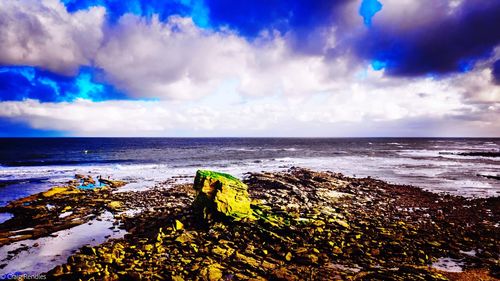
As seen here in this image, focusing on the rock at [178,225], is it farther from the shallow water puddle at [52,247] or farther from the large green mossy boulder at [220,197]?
the shallow water puddle at [52,247]

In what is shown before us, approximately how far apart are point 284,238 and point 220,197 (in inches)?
166

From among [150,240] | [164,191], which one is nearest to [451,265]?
[150,240]

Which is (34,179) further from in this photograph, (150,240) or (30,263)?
(150,240)

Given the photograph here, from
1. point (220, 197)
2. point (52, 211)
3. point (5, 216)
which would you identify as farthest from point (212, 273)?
point (5, 216)

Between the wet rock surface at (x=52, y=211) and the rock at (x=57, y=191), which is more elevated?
the rock at (x=57, y=191)

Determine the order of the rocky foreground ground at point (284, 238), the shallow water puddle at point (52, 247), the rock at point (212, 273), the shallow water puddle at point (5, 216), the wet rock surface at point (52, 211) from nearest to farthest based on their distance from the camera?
the rock at point (212, 273) → the rocky foreground ground at point (284, 238) → the shallow water puddle at point (52, 247) → the wet rock surface at point (52, 211) → the shallow water puddle at point (5, 216)

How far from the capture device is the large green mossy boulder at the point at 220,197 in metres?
13.6

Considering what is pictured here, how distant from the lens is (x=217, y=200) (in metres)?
13.8

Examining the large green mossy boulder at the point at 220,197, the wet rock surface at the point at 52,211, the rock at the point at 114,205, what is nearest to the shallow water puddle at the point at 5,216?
the wet rock surface at the point at 52,211

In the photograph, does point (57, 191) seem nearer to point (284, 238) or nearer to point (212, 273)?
point (212, 273)

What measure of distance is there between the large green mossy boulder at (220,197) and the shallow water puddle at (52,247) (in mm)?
4432

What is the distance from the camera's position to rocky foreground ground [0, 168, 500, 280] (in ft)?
29.3

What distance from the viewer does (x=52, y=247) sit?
11.7m

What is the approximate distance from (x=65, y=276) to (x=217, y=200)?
702cm
